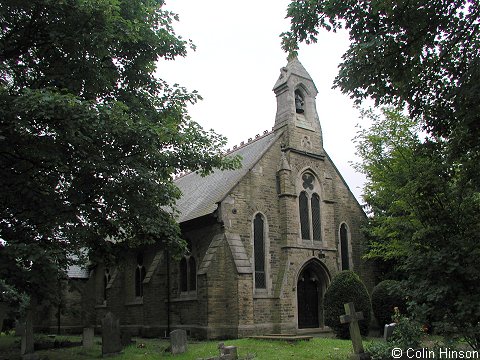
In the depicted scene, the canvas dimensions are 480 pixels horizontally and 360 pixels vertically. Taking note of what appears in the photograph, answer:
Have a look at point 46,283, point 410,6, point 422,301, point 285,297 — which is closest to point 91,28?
point 46,283

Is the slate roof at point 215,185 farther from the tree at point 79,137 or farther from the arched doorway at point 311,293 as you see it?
the tree at point 79,137

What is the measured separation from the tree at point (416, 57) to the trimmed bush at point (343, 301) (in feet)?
33.0

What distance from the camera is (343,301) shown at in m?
18.0

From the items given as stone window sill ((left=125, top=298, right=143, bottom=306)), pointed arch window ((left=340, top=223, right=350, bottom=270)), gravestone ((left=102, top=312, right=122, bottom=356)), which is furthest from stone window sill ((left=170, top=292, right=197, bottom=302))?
pointed arch window ((left=340, top=223, right=350, bottom=270))

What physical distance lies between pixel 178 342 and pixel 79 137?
25.6 ft

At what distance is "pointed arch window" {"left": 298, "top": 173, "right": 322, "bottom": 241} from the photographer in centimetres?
2167

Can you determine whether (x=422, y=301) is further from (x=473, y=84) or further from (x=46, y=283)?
(x=46, y=283)

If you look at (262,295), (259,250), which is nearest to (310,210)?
(259,250)

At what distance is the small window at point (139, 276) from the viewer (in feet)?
84.8

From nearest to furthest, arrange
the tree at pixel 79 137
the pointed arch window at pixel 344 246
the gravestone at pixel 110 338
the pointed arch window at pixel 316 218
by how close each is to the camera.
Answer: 1. the tree at pixel 79 137
2. the gravestone at pixel 110 338
3. the pointed arch window at pixel 316 218
4. the pointed arch window at pixel 344 246

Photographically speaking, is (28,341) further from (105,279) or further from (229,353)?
(105,279)

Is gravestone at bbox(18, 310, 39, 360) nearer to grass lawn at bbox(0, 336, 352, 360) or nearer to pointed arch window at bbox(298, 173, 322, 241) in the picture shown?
grass lawn at bbox(0, 336, 352, 360)

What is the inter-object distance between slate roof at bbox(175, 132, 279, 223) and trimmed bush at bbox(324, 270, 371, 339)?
5.92 metres

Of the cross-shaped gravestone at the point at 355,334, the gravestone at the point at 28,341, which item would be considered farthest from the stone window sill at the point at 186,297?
the cross-shaped gravestone at the point at 355,334
